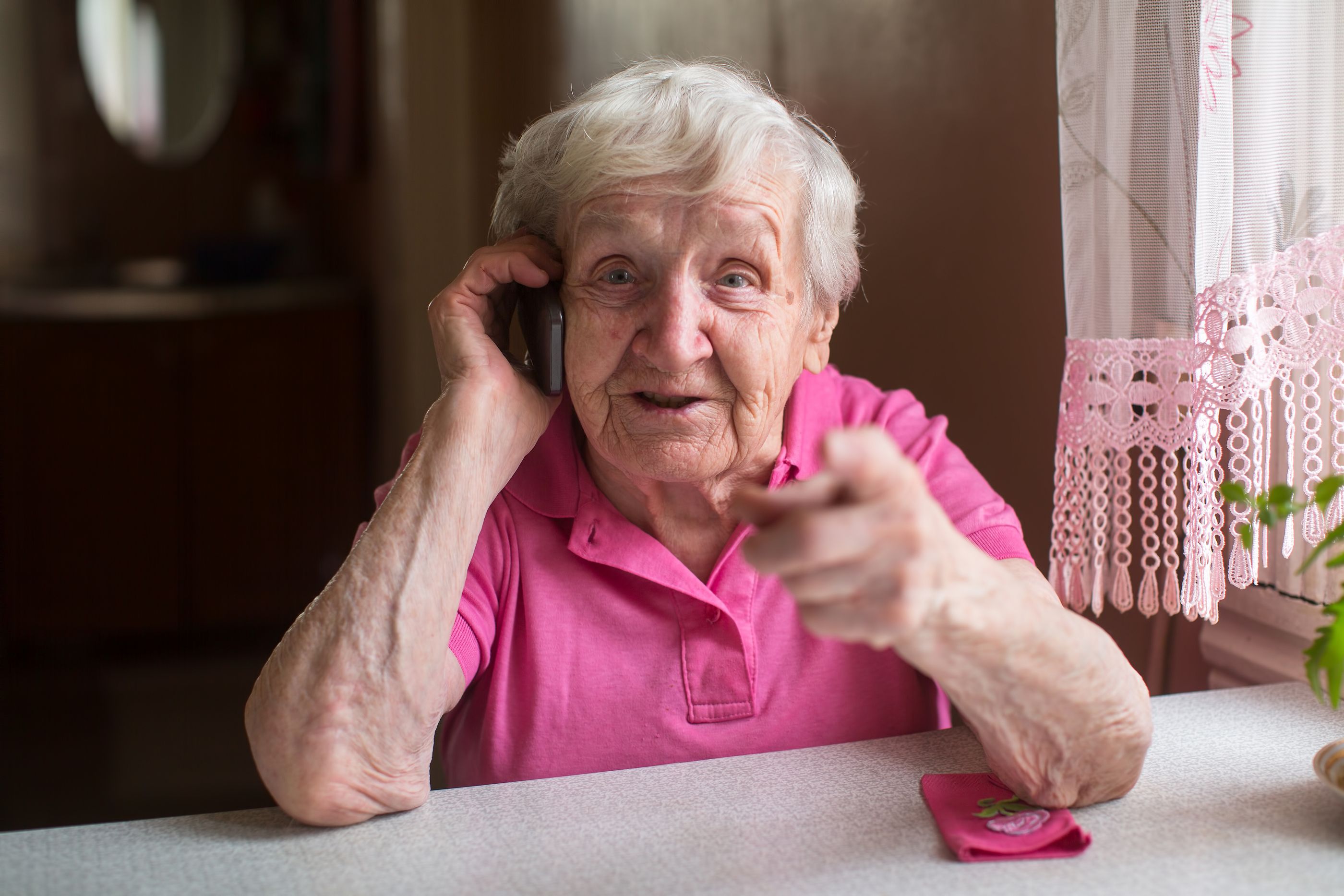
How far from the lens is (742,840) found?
91 centimetres

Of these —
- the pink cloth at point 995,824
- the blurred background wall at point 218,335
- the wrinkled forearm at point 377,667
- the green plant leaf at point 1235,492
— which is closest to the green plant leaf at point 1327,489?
the green plant leaf at point 1235,492

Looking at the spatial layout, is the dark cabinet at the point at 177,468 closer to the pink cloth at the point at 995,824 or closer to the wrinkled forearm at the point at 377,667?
the wrinkled forearm at the point at 377,667

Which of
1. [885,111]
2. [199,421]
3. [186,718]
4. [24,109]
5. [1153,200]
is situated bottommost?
[186,718]

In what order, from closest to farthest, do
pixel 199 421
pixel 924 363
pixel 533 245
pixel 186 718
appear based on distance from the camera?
1. pixel 533 245
2. pixel 924 363
3. pixel 186 718
4. pixel 199 421

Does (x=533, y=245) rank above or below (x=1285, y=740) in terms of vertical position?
above

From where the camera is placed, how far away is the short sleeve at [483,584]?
1195mm

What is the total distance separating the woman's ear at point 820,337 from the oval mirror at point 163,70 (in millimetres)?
3215

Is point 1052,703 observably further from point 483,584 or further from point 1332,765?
point 483,584

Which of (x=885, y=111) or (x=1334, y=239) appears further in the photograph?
(x=885, y=111)

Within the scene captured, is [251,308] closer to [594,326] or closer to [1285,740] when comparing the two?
[594,326]

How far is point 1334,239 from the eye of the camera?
3.57ft

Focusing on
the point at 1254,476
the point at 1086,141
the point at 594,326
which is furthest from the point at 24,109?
the point at 1254,476

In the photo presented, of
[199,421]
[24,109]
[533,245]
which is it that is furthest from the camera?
[24,109]

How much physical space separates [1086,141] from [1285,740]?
68 centimetres
